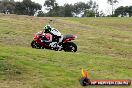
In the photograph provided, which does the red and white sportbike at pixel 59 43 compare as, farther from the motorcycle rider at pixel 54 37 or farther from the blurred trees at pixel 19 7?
the blurred trees at pixel 19 7

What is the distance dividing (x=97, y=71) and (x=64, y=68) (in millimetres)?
1477

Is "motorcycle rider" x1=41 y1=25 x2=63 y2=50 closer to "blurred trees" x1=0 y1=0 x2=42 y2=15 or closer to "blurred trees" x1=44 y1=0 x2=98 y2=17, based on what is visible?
"blurred trees" x1=0 y1=0 x2=42 y2=15

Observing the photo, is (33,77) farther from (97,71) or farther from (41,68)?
(97,71)

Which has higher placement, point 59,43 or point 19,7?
point 59,43

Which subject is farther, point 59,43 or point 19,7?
point 19,7

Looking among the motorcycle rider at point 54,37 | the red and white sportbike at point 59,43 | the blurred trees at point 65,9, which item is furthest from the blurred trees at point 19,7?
the motorcycle rider at point 54,37

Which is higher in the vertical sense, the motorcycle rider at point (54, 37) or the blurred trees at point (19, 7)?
the motorcycle rider at point (54, 37)

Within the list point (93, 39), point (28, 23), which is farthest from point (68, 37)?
point (28, 23)

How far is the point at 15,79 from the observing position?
14.0 metres

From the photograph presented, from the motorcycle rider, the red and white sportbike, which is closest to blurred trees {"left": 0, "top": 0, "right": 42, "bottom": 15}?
the red and white sportbike

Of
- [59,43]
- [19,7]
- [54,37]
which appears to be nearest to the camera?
[59,43]

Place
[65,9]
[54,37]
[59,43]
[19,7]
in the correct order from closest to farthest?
[59,43] < [54,37] < [19,7] < [65,9]

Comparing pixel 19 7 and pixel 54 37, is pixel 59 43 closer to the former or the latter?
pixel 54 37

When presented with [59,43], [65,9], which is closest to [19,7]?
[65,9]
